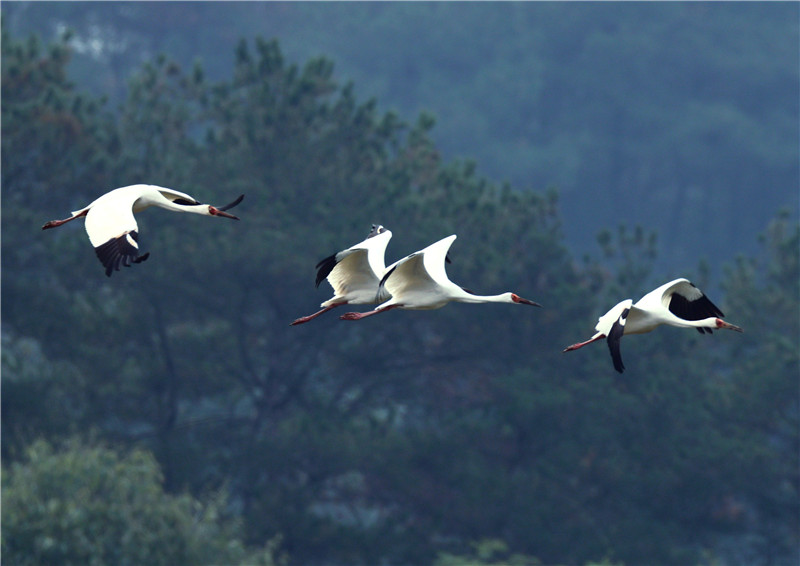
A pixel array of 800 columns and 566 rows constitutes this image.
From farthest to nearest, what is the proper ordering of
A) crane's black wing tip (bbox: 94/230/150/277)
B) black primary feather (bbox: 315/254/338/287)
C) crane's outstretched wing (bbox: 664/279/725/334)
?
1. crane's outstretched wing (bbox: 664/279/725/334)
2. black primary feather (bbox: 315/254/338/287)
3. crane's black wing tip (bbox: 94/230/150/277)

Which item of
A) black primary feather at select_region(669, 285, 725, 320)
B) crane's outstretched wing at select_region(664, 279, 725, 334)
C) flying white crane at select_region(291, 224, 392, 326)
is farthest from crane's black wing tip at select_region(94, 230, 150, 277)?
black primary feather at select_region(669, 285, 725, 320)

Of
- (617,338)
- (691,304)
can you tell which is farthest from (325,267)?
(691,304)

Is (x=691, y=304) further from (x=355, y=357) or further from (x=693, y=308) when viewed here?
(x=355, y=357)

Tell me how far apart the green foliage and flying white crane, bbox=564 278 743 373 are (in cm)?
1130

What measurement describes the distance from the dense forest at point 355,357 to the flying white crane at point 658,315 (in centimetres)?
1716

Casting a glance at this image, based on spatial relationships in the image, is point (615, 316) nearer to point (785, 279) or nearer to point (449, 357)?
point (449, 357)

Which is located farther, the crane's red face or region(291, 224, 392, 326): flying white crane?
region(291, 224, 392, 326): flying white crane

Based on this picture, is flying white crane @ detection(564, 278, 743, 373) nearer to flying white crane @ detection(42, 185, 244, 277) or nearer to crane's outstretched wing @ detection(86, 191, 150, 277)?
flying white crane @ detection(42, 185, 244, 277)

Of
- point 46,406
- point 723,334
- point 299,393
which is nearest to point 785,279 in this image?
point 723,334

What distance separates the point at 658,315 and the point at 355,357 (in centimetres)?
2094

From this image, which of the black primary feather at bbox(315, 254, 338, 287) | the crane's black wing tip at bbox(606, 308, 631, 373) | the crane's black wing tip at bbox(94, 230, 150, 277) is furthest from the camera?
the black primary feather at bbox(315, 254, 338, 287)

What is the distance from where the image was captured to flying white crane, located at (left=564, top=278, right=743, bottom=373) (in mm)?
9008

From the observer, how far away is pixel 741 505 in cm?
3186

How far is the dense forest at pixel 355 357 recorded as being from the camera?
2870 centimetres
